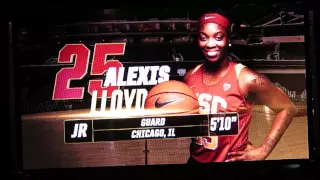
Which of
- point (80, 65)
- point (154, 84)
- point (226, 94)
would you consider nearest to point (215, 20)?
point (226, 94)

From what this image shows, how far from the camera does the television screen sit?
3.63m

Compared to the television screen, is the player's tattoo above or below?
below

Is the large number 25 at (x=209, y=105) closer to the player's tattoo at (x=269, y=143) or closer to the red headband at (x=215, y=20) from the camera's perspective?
the player's tattoo at (x=269, y=143)

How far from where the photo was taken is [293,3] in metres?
3.71

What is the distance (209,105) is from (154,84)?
1.53 ft

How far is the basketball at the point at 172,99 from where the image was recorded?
11.9 feet

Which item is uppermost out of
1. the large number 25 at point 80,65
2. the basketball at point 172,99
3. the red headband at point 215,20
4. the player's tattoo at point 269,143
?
the red headband at point 215,20

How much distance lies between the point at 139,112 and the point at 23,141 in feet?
3.09

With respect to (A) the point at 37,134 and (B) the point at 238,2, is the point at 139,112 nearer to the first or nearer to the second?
(A) the point at 37,134

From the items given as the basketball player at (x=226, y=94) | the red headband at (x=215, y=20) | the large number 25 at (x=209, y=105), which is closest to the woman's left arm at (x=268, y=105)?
the basketball player at (x=226, y=94)

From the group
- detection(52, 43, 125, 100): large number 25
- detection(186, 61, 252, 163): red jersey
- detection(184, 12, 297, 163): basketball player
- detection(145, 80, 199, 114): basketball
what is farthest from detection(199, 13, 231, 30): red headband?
detection(52, 43, 125, 100): large number 25

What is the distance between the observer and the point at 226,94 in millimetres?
3676
